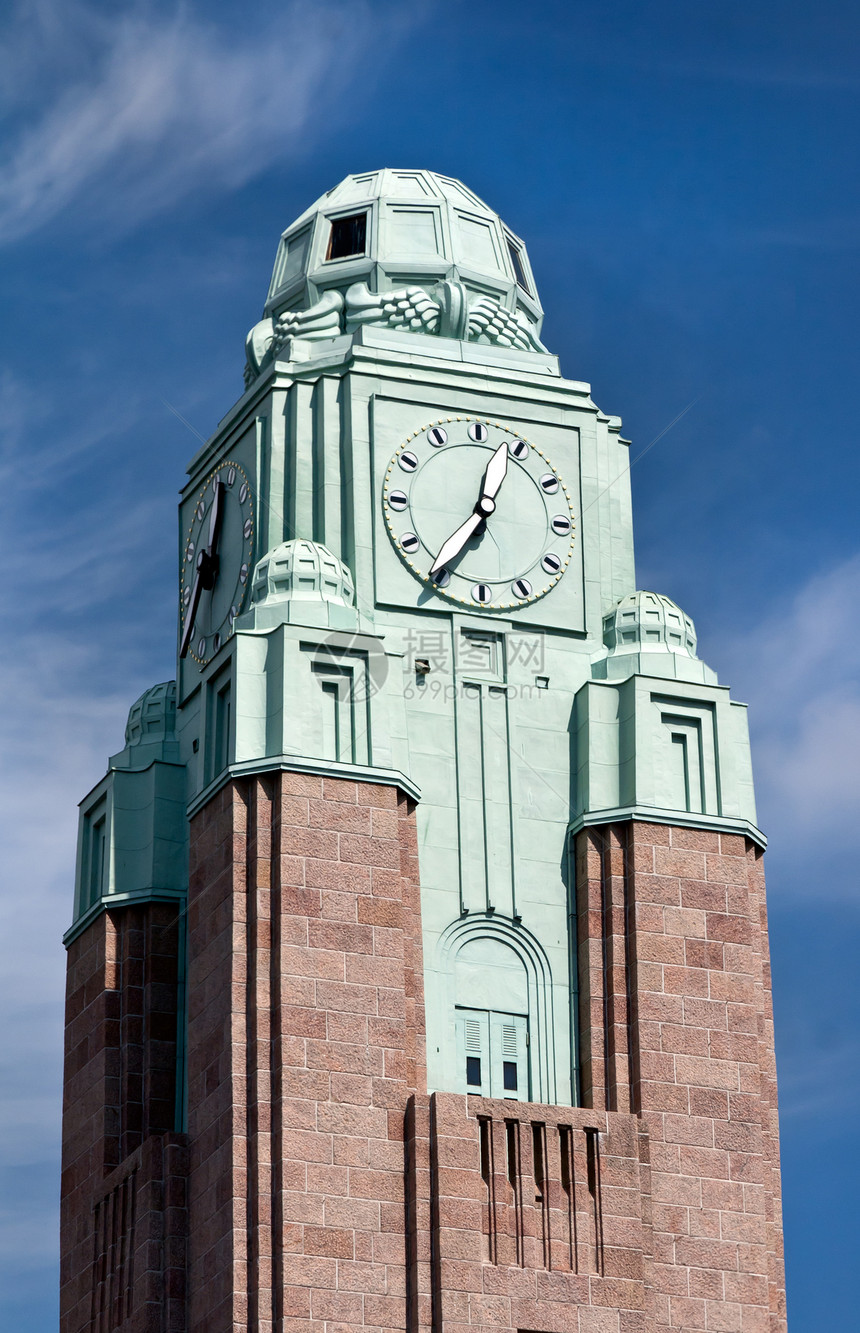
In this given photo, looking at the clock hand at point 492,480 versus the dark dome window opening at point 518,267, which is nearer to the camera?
the clock hand at point 492,480

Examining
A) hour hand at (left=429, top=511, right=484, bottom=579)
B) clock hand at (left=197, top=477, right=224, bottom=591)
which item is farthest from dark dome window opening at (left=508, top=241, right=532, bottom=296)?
clock hand at (left=197, top=477, right=224, bottom=591)

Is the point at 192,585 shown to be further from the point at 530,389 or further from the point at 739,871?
the point at 739,871

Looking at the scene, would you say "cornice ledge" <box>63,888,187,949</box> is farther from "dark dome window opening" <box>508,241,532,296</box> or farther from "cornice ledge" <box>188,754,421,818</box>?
"dark dome window opening" <box>508,241,532,296</box>

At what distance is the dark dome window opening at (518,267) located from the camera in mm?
58094

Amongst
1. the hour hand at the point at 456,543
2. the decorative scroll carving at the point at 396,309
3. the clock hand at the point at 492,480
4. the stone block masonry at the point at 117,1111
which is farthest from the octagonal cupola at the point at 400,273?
the stone block masonry at the point at 117,1111

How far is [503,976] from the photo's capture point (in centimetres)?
5150

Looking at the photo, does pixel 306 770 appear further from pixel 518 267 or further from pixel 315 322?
pixel 518 267

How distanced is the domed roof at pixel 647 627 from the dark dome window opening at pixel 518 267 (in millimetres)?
6560

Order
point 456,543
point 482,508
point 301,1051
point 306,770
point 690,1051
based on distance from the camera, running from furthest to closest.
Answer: point 482,508
point 456,543
point 690,1051
point 306,770
point 301,1051

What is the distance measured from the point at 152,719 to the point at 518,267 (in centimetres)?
988

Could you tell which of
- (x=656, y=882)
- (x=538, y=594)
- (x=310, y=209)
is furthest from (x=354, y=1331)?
(x=310, y=209)

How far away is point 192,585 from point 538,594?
19.1 feet

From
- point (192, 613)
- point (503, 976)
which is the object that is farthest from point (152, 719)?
point (503, 976)

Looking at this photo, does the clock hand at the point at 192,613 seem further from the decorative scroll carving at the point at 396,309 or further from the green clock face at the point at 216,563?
the decorative scroll carving at the point at 396,309
